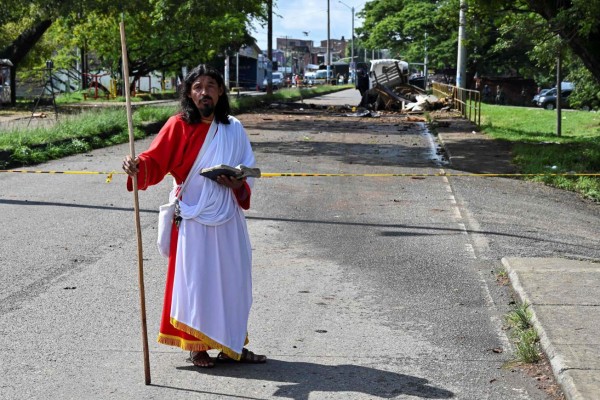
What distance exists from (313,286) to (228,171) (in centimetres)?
276

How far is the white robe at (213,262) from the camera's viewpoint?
5.77 meters

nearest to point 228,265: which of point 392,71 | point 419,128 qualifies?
point 419,128

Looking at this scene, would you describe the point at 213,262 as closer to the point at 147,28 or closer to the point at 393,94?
the point at 147,28

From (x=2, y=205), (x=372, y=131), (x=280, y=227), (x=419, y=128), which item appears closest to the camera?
(x=280, y=227)

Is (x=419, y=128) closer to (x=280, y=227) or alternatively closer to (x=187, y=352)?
(x=280, y=227)

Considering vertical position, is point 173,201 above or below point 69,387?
above

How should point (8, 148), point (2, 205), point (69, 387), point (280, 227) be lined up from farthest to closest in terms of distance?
point (8, 148)
point (2, 205)
point (280, 227)
point (69, 387)

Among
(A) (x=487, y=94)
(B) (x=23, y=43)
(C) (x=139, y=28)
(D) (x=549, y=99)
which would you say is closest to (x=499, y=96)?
(A) (x=487, y=94)

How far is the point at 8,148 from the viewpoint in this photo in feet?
57.8

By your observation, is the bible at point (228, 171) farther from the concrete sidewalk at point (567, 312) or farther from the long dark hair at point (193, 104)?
the concrete sidewalk at point (567, 312)

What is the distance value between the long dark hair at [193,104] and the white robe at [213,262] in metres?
0.10

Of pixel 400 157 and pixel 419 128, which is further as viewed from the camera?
pixel 419 128

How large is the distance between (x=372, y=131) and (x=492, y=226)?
16412 mm

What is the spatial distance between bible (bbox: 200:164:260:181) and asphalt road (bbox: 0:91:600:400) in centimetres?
115
